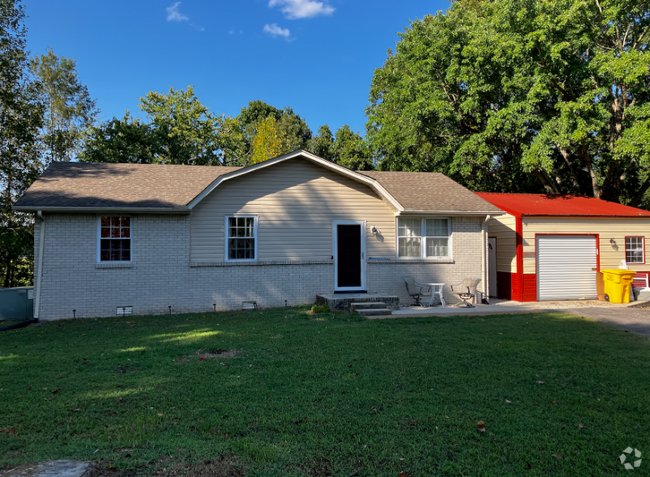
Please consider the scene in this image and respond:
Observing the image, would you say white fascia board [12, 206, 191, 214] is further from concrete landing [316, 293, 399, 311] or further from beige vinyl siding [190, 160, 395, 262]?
concrete landing [316, 293, 399, 311]

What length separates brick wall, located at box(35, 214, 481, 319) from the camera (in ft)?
38.4

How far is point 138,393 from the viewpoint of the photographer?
536cm

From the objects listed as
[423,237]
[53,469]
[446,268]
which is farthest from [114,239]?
[446,268]

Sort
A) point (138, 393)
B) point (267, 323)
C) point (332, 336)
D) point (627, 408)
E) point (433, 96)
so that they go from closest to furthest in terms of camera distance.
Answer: point (627, 408) < point (138, 393) < point (332, 336) < point (267, 323) < point (433, 96)

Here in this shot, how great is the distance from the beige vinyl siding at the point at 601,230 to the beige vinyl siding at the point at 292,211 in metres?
4.82

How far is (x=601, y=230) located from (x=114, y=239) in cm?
1601

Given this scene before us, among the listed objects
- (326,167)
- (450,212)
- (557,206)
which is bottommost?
(450,212)

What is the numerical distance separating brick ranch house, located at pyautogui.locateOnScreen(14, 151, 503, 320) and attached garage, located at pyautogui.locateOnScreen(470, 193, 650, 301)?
1284 mm

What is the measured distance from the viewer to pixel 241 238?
13023 mm

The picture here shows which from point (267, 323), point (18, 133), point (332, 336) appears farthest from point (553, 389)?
point (18, 133)

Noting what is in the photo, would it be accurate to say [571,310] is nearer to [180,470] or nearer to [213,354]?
[213,354]

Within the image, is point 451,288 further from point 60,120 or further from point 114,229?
point 60,120

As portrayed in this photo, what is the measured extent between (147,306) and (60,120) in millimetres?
21179

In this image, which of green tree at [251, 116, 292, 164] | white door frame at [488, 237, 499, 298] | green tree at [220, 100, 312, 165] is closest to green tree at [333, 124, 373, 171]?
green tree at [220, 100, 312, 165]
